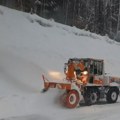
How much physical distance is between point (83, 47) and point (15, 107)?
2274 centimetres

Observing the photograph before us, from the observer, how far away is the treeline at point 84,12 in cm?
5158

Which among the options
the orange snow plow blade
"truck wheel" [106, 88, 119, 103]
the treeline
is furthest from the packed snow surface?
the treeline

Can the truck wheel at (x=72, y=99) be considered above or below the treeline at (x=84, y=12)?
below

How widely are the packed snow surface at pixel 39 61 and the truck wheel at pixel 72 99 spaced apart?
0.31m

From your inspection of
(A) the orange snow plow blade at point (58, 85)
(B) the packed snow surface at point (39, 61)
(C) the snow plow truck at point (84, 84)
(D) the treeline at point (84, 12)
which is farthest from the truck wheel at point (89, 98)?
(D) the treeline at point (84, 12)

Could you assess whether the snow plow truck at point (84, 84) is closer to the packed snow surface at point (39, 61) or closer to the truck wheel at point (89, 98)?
the truck wheel at point (89, 98)

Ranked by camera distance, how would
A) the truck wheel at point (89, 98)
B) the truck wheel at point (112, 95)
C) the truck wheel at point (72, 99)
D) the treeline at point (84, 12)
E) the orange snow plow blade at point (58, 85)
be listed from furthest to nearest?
1. the treeline at point (84, 12)
2. the truck wheel at point (112, 95)
3. the truck wheel at point (89, 98)
4. the orange snow plow blade at point (58, 85)
5. the truck wheel at point (72, 99)

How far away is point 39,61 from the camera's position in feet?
98.2

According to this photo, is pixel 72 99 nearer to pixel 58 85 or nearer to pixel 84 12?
pixel 58 85

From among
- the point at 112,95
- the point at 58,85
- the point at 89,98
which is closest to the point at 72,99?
the point at 58,85

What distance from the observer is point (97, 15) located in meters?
60.0

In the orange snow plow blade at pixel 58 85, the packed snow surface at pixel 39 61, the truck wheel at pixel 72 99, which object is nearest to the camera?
the packed snow surface at pixel 39 61

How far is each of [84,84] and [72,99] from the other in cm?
146

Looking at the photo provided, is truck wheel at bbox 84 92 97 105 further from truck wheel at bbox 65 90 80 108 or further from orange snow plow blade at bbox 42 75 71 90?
orange snow plow blade at bbox 42 75 71 90
